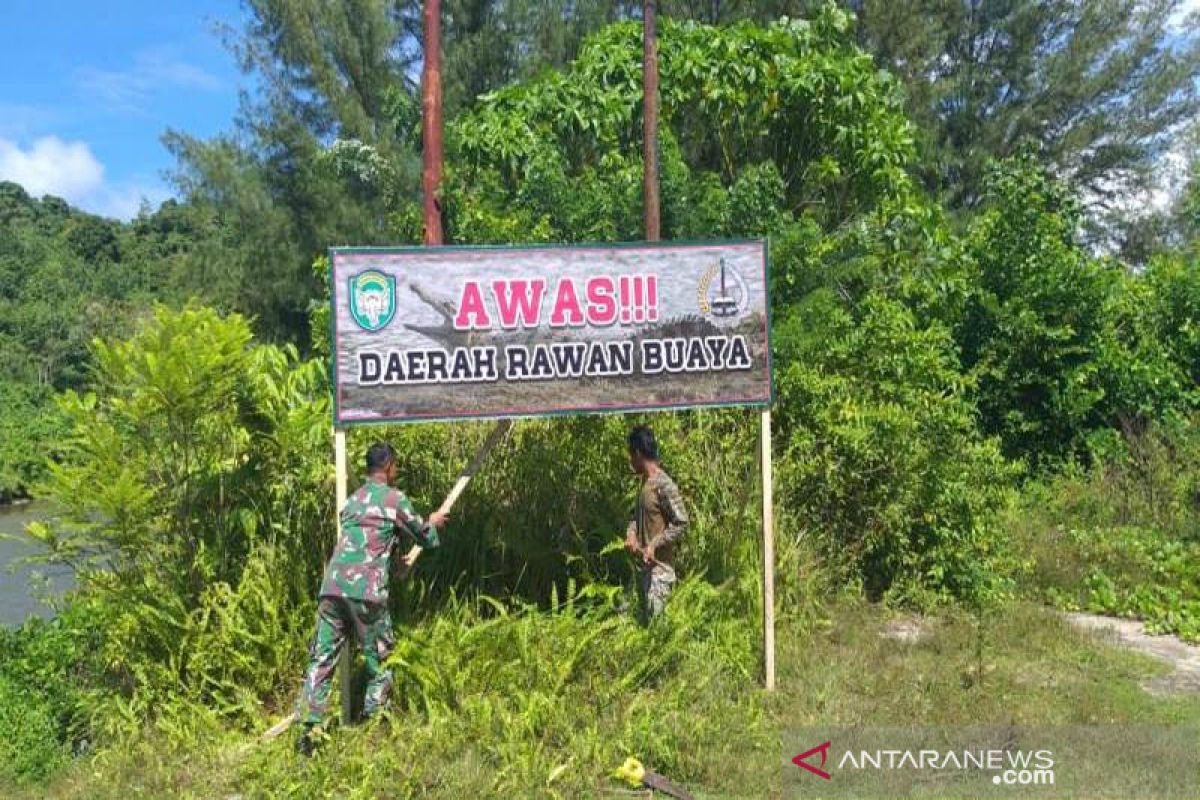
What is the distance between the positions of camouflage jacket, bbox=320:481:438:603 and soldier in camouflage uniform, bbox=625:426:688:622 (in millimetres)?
1498

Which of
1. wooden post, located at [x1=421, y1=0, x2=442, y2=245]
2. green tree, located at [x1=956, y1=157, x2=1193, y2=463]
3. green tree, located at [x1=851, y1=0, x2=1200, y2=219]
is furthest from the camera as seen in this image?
green tree, located at [x1=851, y1=0, x2=1200, y2=219]

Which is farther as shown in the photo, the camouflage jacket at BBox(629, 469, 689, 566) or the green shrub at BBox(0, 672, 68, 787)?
the camouflage jacket at BBox(629, 469, 689, 566)

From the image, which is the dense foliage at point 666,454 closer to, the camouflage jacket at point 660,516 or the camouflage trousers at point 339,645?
the camouflage trousers at point 339,645

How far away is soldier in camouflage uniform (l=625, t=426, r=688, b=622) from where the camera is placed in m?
6.46

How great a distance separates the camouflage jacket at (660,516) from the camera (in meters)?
6.45

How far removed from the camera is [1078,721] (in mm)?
6027

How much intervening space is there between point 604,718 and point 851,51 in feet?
38.2

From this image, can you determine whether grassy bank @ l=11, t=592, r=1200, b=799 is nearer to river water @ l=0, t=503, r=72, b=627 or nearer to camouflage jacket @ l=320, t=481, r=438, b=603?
camouflage jacket @ l=320, t=481, r=438, b=603

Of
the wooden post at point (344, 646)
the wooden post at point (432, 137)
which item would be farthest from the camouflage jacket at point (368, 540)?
the wooden post at point (432, 137)

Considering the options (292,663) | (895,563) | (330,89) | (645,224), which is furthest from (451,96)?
(292,663)

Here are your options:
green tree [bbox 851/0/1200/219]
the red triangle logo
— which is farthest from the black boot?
green tree [bbox 851/0/1200/219]

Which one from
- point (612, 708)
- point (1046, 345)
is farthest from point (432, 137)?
point (1046, 345)

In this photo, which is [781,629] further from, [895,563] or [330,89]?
[330,89]

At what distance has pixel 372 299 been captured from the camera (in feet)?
19.9
